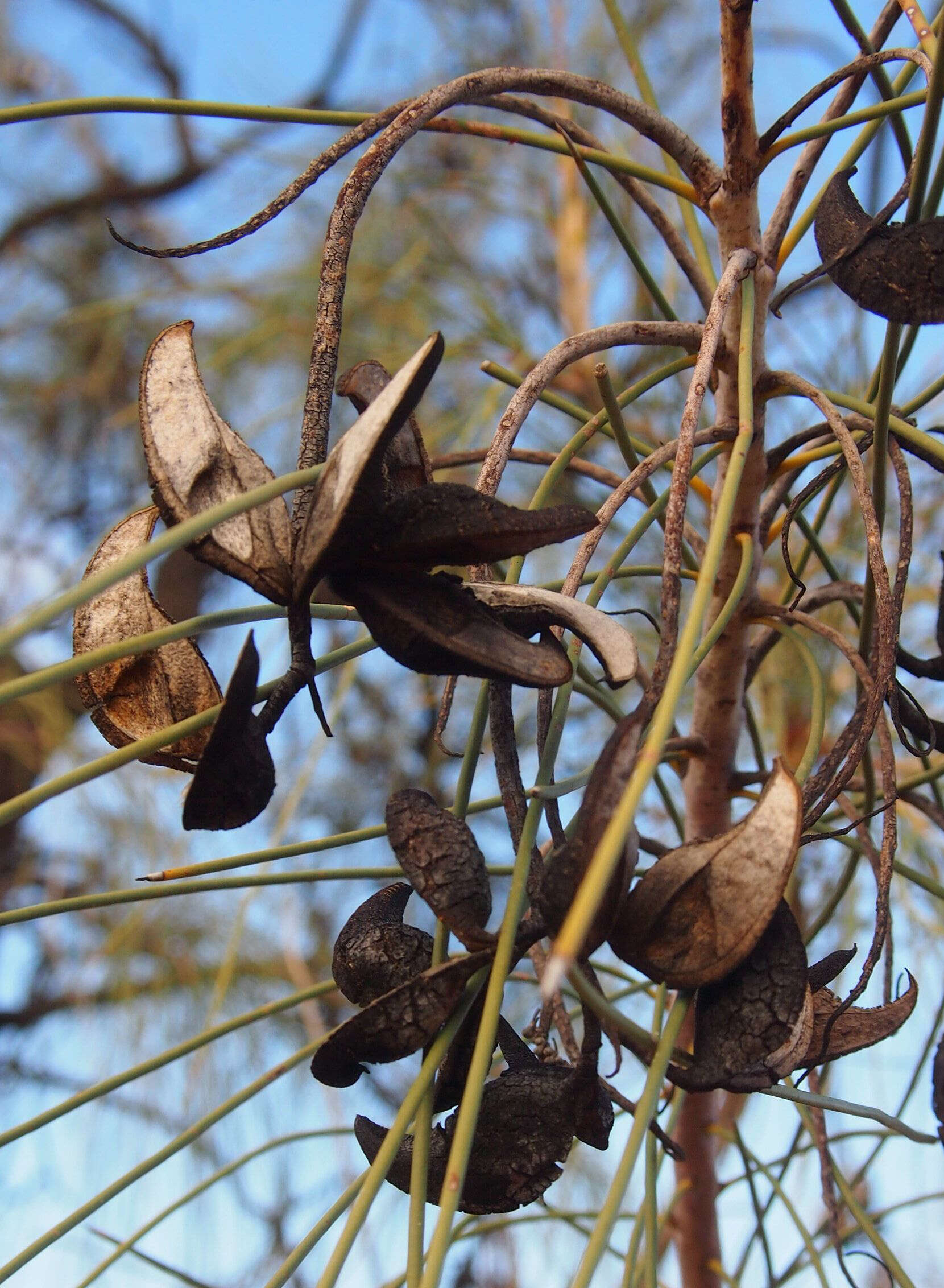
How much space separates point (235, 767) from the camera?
215 millimetres

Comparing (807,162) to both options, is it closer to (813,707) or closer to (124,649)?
(813,707)

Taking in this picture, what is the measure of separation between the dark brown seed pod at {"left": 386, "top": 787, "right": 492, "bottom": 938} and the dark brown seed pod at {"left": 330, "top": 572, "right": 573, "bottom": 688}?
3cm

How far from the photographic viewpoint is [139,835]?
138cm

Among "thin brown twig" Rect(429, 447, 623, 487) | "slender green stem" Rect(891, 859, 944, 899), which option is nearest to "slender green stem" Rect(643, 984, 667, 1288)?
"slender green stem" Rect(891, 859, 944, 899)

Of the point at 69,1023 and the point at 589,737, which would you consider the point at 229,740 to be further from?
the point at 69,1023

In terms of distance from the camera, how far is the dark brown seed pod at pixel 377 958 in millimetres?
233

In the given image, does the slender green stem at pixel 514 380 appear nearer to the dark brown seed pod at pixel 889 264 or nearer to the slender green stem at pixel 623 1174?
the dark brown seed pod at pixel 889 264

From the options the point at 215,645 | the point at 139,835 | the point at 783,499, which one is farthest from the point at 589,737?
the point at 783,499

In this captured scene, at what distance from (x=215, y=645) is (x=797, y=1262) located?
90cm

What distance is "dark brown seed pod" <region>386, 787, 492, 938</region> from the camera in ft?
0.69

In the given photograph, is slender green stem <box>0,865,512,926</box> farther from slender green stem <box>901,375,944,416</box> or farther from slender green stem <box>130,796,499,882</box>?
slender green stem <box>901,375,944,416</box>

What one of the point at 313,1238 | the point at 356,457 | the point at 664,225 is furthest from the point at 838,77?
the point at 313,1238

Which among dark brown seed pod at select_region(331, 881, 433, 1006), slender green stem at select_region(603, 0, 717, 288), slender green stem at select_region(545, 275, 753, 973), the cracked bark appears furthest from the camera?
slender green stem at select_region(603, 0, 717, 288)

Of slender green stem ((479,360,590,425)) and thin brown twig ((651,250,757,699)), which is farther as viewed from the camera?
slender green stem ((479,360,590,425))
